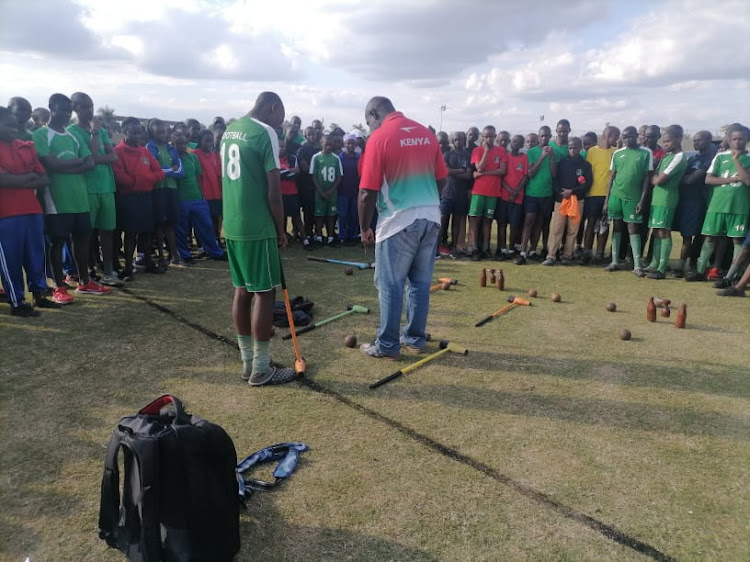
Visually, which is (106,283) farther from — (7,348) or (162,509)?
(162,509)

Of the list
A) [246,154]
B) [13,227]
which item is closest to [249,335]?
[246,154]

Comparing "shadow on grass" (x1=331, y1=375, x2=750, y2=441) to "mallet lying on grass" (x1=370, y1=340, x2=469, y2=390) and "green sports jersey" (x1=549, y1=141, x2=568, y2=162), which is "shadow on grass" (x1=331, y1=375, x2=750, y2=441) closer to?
"mallet lying on grass" (x1=370, y1=340, x2=469, y2=390)

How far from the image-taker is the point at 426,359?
5.52m

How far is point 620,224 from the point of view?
396 inches

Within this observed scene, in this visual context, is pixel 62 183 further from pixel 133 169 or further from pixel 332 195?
pixel 332 195

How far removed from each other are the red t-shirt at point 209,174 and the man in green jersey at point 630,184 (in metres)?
7.60

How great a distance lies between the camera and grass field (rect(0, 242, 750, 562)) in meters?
3.07

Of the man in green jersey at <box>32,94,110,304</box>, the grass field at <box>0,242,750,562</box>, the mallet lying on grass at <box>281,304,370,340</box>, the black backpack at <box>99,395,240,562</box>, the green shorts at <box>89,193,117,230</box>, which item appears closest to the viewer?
the black backpack at <box>99,395,240,562</box>

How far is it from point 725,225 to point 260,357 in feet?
26.9

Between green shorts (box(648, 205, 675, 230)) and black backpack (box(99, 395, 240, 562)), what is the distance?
351 inches

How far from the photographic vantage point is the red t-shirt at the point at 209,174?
995cm

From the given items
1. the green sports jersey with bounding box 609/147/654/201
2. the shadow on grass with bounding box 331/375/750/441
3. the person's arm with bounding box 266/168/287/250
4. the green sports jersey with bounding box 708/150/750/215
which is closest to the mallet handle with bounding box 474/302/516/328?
the shadow on grass with bounding box 331/375/750/441

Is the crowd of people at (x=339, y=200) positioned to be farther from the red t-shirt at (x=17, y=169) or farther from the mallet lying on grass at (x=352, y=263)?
the mallet lying on grass at (x=352, y=263)

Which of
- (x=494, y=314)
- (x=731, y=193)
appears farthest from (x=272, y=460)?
(x=731, y=193)
